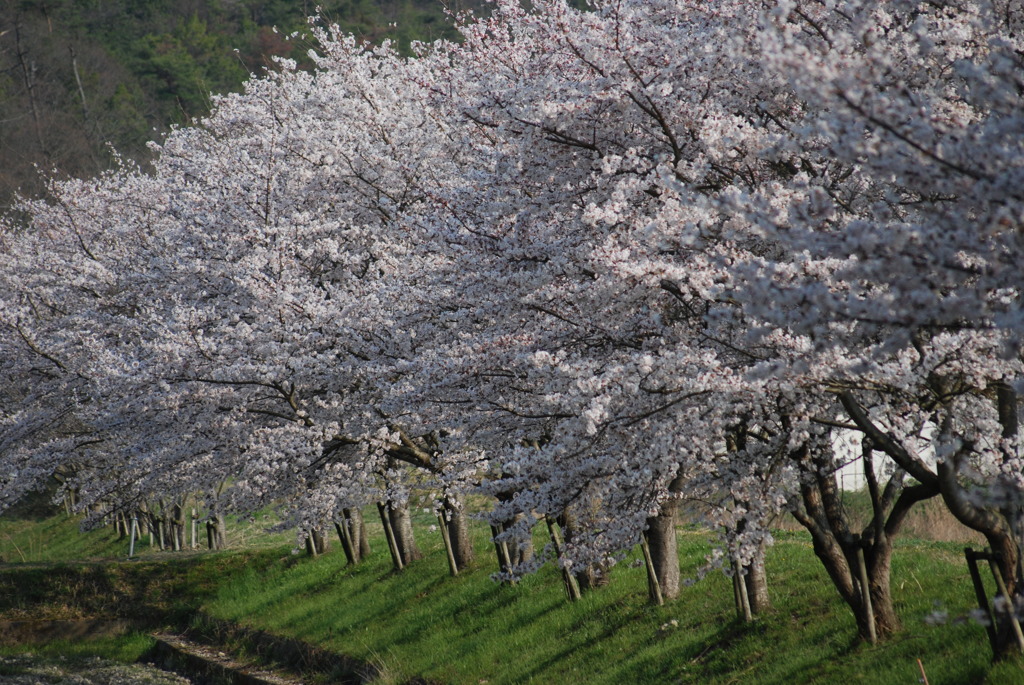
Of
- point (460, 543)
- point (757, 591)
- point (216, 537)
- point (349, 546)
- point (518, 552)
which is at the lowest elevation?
Result: point (757, 591)

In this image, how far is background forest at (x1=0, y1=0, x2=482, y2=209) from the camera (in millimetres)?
49188

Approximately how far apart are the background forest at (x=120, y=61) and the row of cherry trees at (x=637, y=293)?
34664 millimetres

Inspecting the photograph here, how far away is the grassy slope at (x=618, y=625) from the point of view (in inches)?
307

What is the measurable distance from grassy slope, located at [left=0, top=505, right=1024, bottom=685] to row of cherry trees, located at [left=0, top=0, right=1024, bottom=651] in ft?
1.67

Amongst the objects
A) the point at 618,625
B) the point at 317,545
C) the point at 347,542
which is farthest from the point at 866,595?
the point at 317,545

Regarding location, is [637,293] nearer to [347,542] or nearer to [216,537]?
[347,542]

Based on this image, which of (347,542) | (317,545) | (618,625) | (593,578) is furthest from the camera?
(317,545)

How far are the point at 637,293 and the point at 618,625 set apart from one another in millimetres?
5673

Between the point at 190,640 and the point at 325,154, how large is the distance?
10935mm

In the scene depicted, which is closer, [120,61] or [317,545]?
[317,545]

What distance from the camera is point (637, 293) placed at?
673 centimetres

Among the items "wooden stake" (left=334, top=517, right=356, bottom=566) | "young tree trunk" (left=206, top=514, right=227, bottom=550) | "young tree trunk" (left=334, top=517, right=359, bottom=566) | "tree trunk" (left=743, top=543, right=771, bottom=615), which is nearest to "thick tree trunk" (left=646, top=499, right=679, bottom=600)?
"tree trunk" (left=743, top=543, right=771, bottom=615)

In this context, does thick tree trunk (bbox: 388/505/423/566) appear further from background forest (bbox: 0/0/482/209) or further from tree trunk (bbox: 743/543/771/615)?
background forest (bbox: 0/0/482/209)

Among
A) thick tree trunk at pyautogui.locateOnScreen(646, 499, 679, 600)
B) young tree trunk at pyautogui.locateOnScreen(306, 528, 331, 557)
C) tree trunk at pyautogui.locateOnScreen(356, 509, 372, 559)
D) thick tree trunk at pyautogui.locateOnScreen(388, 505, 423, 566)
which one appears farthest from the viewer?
young tree trunk at pyautogui.locateOnScreen(306, 528, 331, 557)
